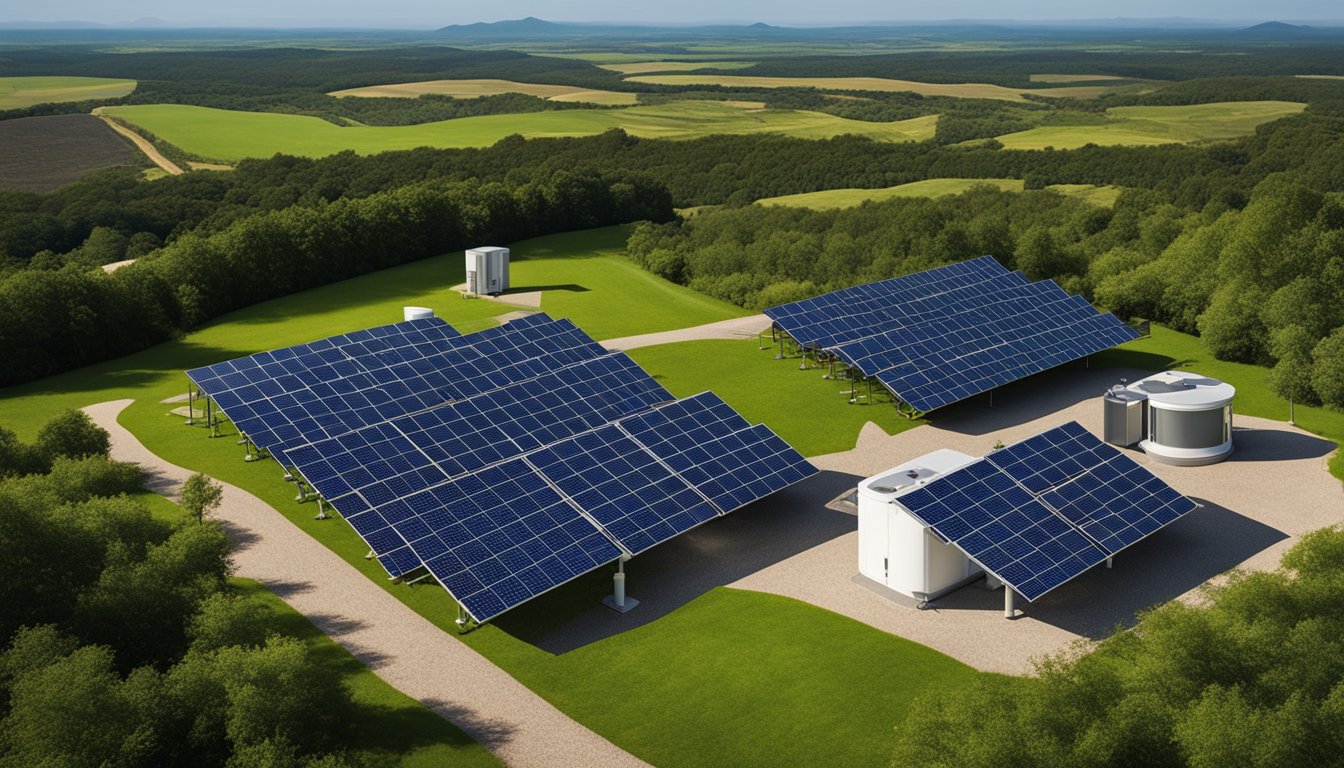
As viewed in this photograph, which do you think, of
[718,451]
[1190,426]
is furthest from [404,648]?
[1190,426]

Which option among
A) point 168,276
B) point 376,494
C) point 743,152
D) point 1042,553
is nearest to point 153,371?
point 168,276

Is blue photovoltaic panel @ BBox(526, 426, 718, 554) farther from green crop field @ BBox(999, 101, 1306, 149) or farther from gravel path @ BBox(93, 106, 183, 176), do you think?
green crop field @ BBox(999, 101, 1306, 149)

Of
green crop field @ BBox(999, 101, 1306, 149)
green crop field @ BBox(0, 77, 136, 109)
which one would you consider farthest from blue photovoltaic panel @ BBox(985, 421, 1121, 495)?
green crop field @ BBox(0, 77, 136, 109)

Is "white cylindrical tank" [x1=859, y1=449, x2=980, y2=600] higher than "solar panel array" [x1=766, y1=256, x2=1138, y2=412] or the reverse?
the reverse

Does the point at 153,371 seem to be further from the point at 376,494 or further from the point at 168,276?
the point at 376,494

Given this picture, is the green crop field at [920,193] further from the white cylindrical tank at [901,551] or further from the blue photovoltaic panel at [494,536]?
the blue photovoltaic panel at [494,536]

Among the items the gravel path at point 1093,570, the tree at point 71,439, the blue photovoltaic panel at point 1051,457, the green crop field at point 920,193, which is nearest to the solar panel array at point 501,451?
the gravel path at point 1093,570
